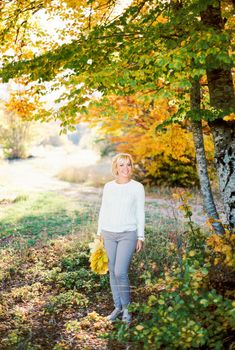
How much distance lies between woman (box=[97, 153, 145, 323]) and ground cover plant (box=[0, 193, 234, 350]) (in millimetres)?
306

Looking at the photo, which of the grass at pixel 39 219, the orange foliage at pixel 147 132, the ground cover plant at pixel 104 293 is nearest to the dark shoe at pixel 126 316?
the ground cover plant at pixel 104 293

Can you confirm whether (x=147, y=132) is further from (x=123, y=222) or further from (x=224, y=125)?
(x=123, y=222)

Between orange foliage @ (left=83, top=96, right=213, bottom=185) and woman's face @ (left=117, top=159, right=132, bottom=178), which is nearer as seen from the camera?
woman's face @ (left=117, top=159, right=132, bottom=178)

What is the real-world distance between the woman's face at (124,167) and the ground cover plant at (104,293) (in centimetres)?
84

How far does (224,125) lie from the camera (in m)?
5.83

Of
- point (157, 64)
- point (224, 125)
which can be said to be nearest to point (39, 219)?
point (224, 125)

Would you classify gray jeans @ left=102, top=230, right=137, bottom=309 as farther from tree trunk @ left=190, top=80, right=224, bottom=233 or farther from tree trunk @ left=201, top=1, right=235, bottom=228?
tree trunk @ left=201, top=1, right=235, bottom=228

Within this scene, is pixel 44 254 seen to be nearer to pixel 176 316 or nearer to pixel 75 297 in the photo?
pixel 75 297

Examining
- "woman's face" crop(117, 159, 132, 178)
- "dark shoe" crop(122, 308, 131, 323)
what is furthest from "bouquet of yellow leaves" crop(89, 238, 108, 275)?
"woman's face" crop(117, 159, 132, 178)

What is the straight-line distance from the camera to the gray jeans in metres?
4.66

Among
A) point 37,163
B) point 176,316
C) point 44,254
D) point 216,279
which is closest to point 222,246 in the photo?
point 216,279

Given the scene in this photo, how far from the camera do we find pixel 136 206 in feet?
15.5

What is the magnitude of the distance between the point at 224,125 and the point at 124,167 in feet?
6.24

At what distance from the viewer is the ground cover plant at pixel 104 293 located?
3.27 metres
